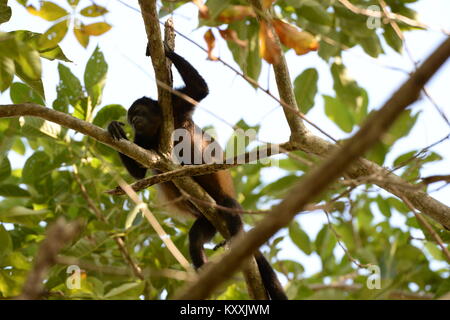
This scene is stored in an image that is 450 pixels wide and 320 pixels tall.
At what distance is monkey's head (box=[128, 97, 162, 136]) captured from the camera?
17.1 feet

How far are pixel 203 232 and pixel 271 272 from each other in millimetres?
861

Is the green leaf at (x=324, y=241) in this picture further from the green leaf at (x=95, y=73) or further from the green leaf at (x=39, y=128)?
the green leaf at (x=39, y=128)

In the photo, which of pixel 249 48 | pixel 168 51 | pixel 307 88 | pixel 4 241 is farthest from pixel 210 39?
pixel 4 241

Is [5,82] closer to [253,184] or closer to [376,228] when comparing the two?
[253,184]

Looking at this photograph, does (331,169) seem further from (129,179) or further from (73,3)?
(129,179)

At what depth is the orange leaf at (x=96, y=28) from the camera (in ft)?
8.80

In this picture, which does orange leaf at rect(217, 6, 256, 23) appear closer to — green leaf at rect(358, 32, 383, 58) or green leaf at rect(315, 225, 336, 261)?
green leaf at rect(358, 32, 383, 58)

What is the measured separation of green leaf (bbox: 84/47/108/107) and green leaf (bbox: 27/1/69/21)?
6.69 ft

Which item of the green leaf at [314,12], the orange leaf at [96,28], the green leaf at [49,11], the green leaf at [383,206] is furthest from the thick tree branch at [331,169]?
the green leaf at [383,206]

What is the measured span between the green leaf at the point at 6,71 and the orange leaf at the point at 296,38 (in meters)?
1.36

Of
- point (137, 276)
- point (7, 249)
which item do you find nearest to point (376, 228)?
point (137, 276)

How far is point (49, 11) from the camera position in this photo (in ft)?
9.15

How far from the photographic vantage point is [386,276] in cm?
566

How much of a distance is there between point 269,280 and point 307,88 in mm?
1790
